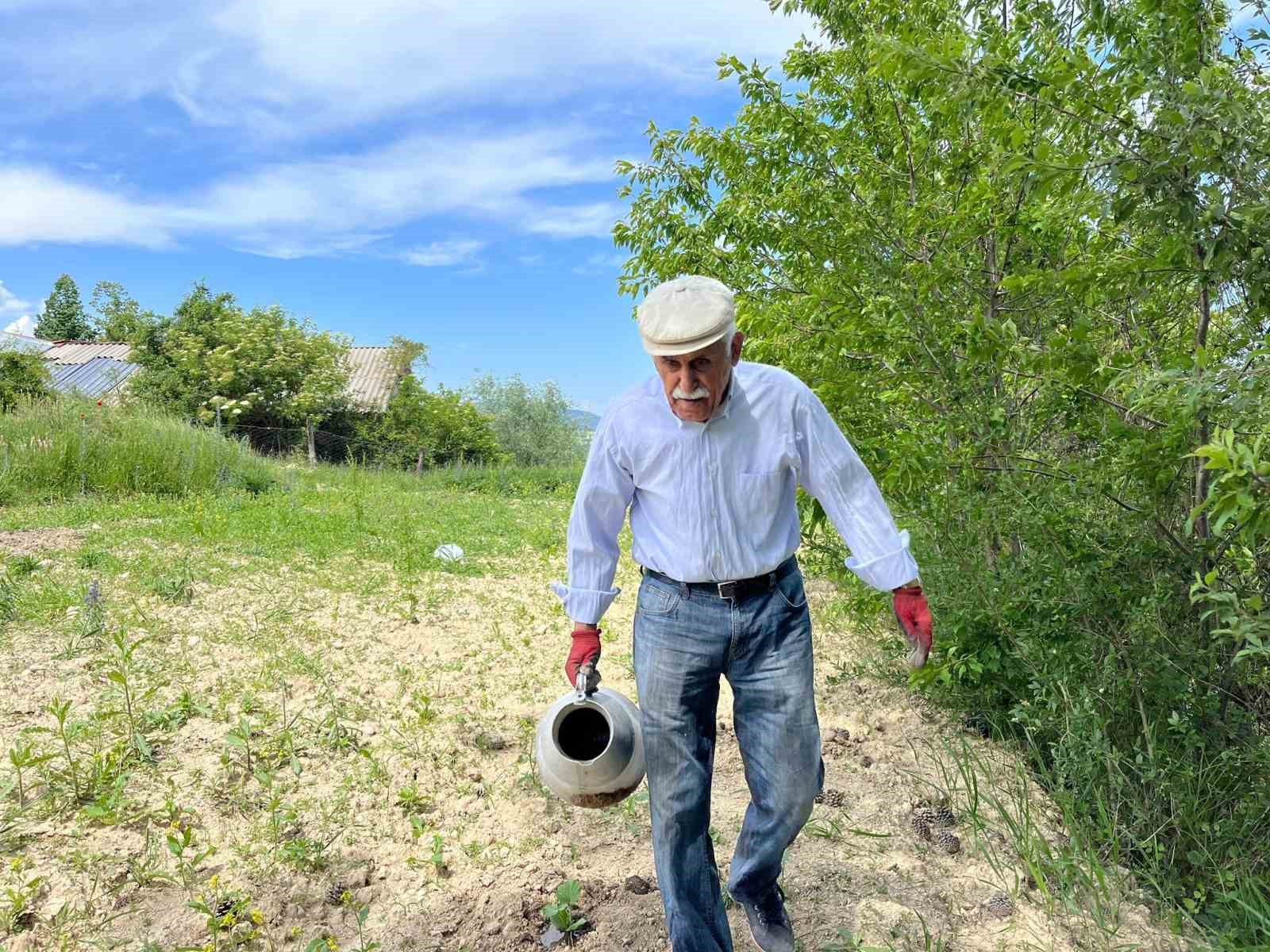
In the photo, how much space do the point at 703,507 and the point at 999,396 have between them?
188cm

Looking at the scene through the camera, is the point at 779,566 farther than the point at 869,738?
No

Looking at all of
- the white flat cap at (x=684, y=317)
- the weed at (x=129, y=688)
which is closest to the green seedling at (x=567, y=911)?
the white flat cap at (x=684, y=317)

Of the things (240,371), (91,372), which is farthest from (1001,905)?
(91,372)

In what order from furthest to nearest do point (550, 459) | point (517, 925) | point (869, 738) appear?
point (550, 459) → point (869, 738) → point (517, 925)

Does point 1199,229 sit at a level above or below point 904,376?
above

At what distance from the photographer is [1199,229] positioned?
2.81 m

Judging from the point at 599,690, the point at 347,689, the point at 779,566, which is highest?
the point at 779,566

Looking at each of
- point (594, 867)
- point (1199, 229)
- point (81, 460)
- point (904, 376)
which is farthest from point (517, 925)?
point (81, 460)

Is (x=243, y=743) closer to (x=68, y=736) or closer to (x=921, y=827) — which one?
(x=68, y=736)

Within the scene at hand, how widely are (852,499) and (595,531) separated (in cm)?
72

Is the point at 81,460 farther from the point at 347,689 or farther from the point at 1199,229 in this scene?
the point at 1199,229

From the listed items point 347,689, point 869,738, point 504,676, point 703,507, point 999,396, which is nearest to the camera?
point 703,507

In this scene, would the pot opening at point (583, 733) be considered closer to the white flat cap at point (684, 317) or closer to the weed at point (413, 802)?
the white flat cap at point (684, 317)

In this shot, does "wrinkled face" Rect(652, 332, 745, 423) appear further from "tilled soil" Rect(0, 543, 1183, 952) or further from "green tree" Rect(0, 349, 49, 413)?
"green tree" Rect(0, 349, 49, 413)
